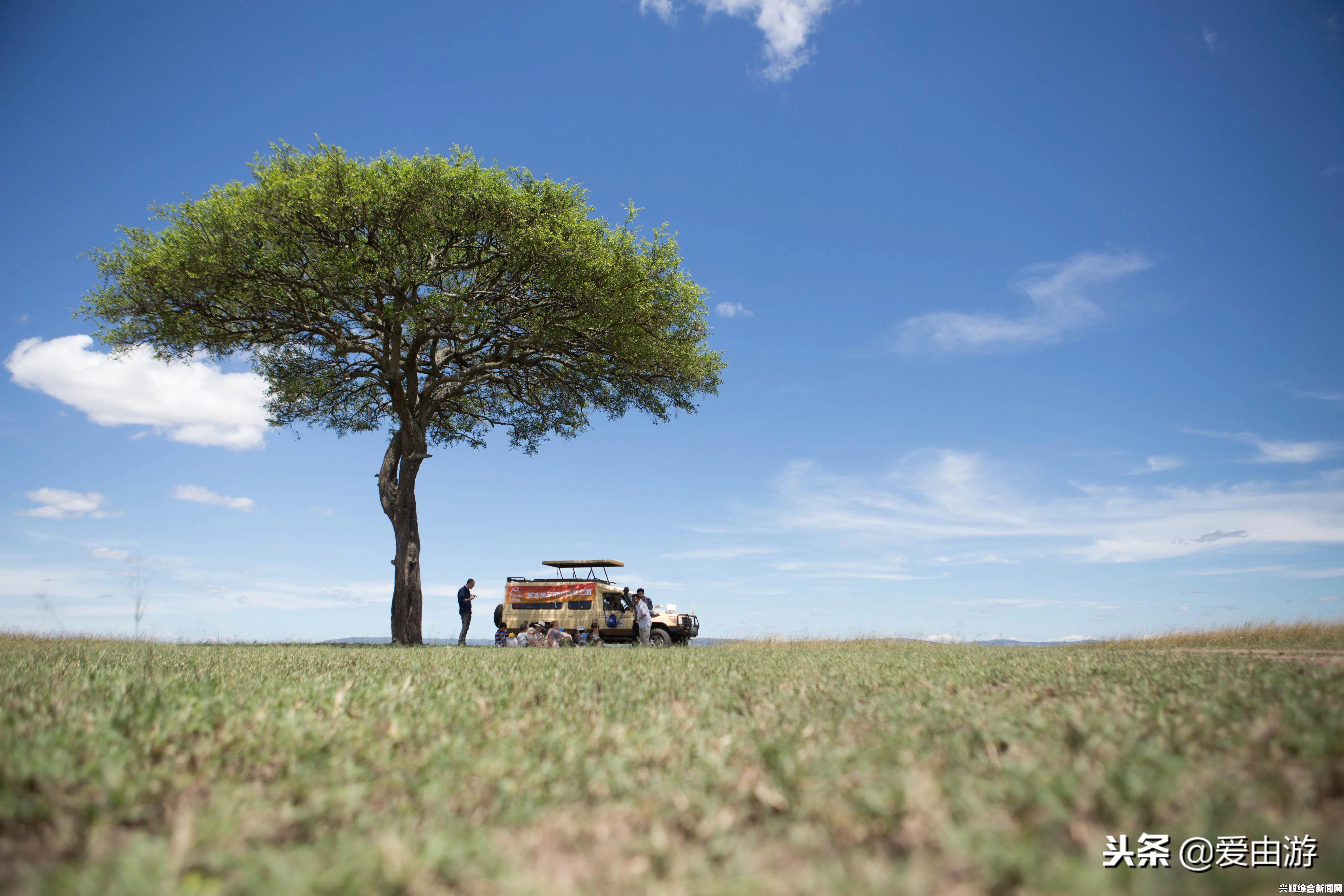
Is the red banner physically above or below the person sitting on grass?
above

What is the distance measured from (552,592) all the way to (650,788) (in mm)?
22282

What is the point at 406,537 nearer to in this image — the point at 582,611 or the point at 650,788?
the point at 582,611

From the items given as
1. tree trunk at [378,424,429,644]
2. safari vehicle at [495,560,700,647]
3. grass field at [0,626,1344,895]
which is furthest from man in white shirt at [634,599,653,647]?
grass field at [0,626,1344,895]

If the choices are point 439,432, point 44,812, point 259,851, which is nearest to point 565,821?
point 259,851

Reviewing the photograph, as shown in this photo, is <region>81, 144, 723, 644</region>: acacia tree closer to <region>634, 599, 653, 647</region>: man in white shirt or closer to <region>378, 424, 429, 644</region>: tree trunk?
<region>378, 424, 429, 644</region>: tree trunk

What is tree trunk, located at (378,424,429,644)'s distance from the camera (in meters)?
21.8

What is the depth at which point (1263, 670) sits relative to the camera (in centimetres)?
712

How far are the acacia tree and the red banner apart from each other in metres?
4.03

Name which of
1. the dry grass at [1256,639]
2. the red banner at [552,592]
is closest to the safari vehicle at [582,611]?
the red banner at [552,592]

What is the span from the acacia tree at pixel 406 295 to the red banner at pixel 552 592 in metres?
4.03

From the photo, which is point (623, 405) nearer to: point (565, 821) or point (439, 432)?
point (439, 432)

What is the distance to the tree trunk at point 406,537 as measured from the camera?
2183cm

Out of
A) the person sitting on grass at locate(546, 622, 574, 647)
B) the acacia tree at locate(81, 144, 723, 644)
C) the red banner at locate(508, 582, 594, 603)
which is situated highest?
the acacia tree at locate(81, 144, 723, 644)

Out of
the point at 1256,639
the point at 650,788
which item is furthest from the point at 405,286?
the point at 1256,639
